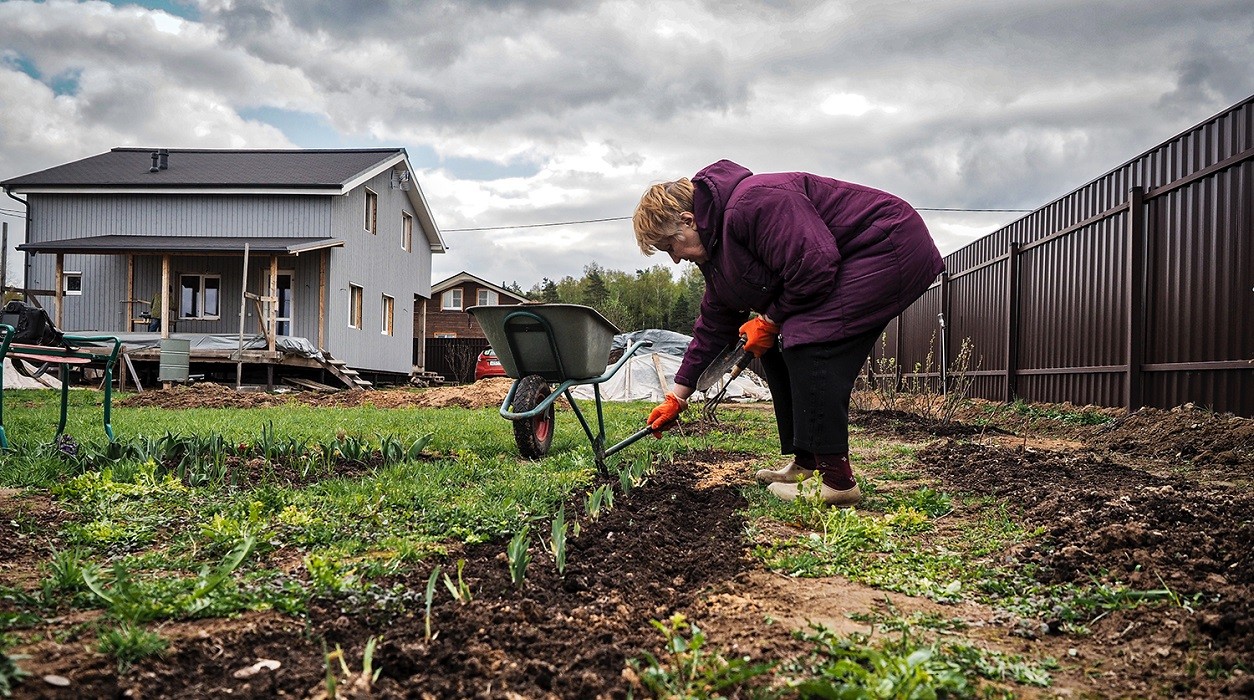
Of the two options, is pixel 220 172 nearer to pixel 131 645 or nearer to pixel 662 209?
pixel 662 209

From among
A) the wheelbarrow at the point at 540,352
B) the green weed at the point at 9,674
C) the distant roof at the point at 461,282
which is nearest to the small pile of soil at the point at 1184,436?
the wheelbarrow at the point at 540,352

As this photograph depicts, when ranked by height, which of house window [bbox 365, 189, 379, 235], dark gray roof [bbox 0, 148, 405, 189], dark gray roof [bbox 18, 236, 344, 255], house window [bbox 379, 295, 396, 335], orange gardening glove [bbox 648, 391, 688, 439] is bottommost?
orange gardening glove [bbox 648, 391, 688, 439]

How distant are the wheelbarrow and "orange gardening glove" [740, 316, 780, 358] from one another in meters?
1.40

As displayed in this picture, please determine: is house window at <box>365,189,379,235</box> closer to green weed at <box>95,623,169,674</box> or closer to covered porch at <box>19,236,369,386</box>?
covered porch at <box>19,236,369,386</box>

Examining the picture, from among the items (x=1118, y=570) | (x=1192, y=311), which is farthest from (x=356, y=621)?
(x=1192, y=311)

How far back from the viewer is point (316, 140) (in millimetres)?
22891

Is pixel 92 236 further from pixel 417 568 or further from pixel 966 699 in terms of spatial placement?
pixel 966 699

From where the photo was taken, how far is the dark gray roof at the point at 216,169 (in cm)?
1762

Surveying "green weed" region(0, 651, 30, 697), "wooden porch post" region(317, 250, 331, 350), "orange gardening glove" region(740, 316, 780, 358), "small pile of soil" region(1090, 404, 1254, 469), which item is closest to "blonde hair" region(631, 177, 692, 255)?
"orange gardening glove" region(740, 316, 780, 358)

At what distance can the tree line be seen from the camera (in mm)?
48128

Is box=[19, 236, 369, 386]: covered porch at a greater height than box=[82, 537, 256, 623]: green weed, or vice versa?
box=[19, 236, 369, 386]: covered porch

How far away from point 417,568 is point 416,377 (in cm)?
2318

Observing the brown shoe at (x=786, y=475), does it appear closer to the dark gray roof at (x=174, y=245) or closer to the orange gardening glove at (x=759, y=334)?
the orange gardening glove at (x=759, y=334)

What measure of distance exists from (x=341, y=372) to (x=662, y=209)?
15123mm
